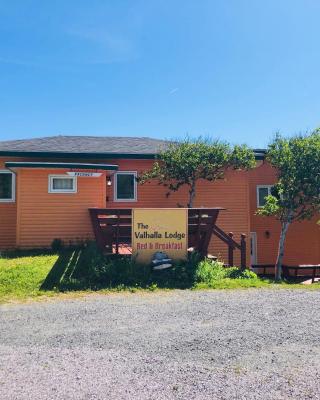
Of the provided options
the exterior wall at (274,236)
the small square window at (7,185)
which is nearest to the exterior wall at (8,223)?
the small square window at (7,185)

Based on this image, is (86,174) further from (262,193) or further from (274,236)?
(274,236)

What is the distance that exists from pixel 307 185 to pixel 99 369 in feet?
33.6

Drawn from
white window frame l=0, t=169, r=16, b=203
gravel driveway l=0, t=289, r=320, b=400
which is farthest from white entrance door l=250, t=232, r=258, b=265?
gravel driveway l=0, t=289, r=320, b=400

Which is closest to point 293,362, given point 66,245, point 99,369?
point 99,369

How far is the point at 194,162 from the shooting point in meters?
13.8

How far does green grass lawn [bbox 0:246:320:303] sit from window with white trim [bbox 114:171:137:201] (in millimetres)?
5619

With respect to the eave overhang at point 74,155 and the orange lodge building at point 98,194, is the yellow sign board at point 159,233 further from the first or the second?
the eave overhang at point 74,155

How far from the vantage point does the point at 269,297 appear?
7.44 meters

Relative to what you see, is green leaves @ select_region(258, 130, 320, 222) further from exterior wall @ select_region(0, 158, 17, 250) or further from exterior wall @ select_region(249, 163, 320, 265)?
exterior wall @ select_region(0, 158, 17, 250)

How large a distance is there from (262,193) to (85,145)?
8.12 meters

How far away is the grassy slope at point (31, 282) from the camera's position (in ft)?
24.6

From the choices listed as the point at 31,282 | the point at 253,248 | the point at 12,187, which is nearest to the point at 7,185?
the point at 12,187

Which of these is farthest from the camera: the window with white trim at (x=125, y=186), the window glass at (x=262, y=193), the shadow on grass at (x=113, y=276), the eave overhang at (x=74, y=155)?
the window glass at (x=262, y=193)

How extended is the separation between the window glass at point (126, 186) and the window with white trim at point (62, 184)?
229 centimetres
